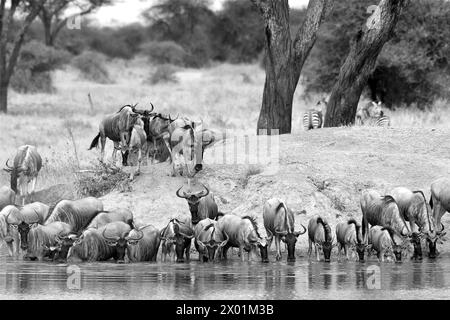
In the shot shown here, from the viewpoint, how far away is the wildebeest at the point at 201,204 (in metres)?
13.2

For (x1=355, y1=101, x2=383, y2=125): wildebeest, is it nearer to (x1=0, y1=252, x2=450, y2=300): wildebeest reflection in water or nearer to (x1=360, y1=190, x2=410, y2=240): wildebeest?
(x1=360, y1=190, x2=410, y2=240): wildebeest

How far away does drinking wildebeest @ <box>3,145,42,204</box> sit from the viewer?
1564 centimetres

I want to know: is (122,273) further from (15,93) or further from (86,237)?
(15,93)

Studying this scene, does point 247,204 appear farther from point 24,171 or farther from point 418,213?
point 24,171

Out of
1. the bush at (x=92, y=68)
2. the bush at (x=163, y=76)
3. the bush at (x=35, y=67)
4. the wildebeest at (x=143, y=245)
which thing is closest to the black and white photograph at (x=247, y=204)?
the wildebeest at (x=143, y=245)

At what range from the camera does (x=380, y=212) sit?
42.9 ft

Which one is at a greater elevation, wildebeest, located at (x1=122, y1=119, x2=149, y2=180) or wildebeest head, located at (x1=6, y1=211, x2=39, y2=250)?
wildebeest, located at (x1=122, y1=119, x2=149, y2=180)

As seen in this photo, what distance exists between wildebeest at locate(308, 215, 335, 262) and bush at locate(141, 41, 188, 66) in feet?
146

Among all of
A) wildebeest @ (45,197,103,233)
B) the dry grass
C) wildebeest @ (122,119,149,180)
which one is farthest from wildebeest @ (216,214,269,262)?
the dry grass

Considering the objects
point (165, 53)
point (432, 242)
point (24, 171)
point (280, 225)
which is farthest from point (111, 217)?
point (165, 53)

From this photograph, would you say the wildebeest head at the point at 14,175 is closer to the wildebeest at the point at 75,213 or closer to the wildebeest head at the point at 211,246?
the wildebeest at the point at 75,213

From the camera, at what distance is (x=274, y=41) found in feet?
58.5
